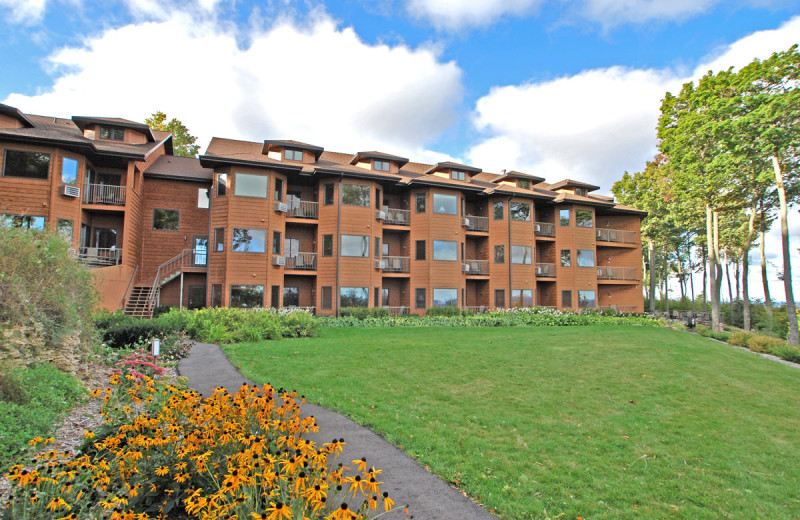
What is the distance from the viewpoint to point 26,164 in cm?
1916

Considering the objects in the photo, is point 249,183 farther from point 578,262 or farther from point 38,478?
point 578,262

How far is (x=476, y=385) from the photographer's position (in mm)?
8914

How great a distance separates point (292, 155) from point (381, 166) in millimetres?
5587

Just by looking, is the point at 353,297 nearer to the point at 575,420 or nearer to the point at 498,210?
the point at 498,210

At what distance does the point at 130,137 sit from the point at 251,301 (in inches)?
465

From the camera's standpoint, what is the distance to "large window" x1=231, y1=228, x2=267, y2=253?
21.8 m

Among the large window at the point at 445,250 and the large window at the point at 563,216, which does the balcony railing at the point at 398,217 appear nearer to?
the large window at the point at 445,250

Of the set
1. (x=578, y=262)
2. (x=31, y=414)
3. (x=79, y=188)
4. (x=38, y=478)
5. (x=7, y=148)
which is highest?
(x=7, y=148)

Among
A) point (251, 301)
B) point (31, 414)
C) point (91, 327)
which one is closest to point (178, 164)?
point (251, 301)

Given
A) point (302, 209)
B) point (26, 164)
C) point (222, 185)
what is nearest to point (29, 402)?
point (222, 185)

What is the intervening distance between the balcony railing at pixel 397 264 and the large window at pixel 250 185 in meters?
8.25

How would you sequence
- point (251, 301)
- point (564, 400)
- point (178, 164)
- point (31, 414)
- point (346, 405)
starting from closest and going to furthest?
point (31, 414), point (346, 405), point (564, 400), point (251, 301), point (178, 164)

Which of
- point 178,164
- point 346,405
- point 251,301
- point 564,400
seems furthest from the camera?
point 178,164

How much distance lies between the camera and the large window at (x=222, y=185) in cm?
2225
